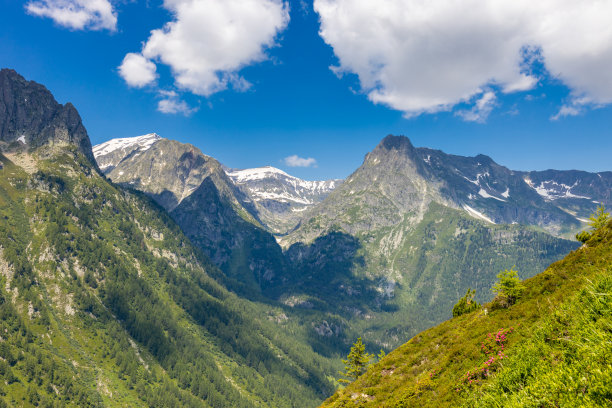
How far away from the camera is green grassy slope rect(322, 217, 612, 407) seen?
916 cm

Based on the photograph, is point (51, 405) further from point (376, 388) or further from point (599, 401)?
point (599, 401)

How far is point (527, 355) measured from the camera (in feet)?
47.5

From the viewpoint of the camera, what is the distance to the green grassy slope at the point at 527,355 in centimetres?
916

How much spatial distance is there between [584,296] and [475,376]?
9.83 meters

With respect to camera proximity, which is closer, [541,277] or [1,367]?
[541,277]

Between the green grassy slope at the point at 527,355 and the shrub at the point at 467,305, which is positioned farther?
the shrub at the point at 467,305

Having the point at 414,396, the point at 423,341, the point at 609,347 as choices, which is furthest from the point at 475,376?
the point at 423,341

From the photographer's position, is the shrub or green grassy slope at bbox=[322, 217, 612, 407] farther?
the shrub

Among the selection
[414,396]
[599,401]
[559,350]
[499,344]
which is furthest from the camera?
[414,396]

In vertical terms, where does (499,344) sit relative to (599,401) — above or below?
below

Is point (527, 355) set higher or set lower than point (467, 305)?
higher

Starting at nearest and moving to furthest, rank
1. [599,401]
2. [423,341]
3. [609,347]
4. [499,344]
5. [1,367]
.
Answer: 1. [599,401]
2. [609,347]
3. [499,344]
4. [423,341]
5. [1,367]

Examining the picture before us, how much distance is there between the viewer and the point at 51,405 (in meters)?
163

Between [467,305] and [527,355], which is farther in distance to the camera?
[467,305]
